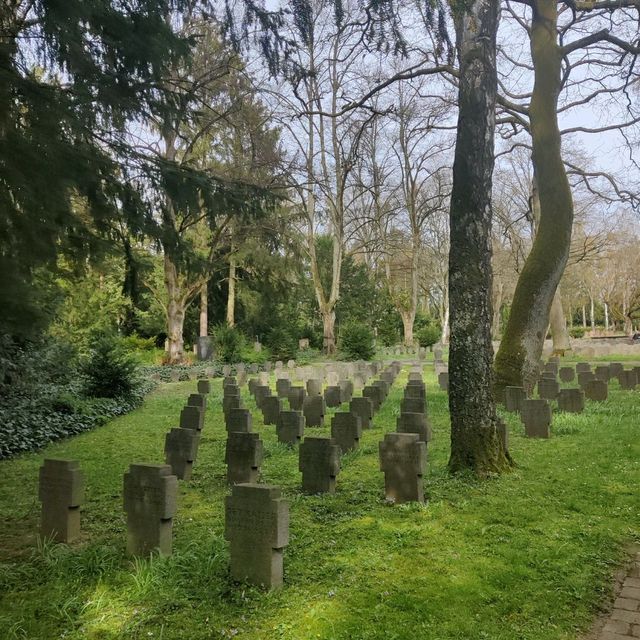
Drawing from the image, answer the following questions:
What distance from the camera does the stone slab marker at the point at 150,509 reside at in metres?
4.26

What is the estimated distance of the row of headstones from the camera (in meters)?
8.45

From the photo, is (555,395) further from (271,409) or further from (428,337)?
(428,337)

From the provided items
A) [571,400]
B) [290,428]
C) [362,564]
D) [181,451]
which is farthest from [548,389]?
[362,564]

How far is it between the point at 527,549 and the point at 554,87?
11.8 metres

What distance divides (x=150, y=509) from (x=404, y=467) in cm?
240

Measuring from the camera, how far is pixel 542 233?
40.3ft

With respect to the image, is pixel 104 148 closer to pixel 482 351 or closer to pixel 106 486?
pixel 106 486

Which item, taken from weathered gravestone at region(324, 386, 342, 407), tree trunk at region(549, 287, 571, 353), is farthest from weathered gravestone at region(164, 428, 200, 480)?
tree trunk at region(549, 287, 571, 353)

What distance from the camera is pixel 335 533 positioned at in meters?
4.75

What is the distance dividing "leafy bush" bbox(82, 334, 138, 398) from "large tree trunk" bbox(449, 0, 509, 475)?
30.1 feet

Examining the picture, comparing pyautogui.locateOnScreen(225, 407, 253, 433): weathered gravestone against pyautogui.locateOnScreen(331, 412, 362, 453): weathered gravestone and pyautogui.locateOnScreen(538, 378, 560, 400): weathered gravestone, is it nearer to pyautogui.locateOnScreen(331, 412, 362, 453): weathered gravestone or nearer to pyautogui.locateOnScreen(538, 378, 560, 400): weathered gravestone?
pyautogui.locateOnScreen(331, 412, 362, 453): weathered gravestone

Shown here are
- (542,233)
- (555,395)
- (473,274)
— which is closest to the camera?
(473,274)

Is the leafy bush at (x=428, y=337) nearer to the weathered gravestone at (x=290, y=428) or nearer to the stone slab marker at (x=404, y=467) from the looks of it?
the weathered gravestone at (x=290, y=428)

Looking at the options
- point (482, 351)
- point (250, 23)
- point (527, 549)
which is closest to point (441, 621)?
point (527, 549)
